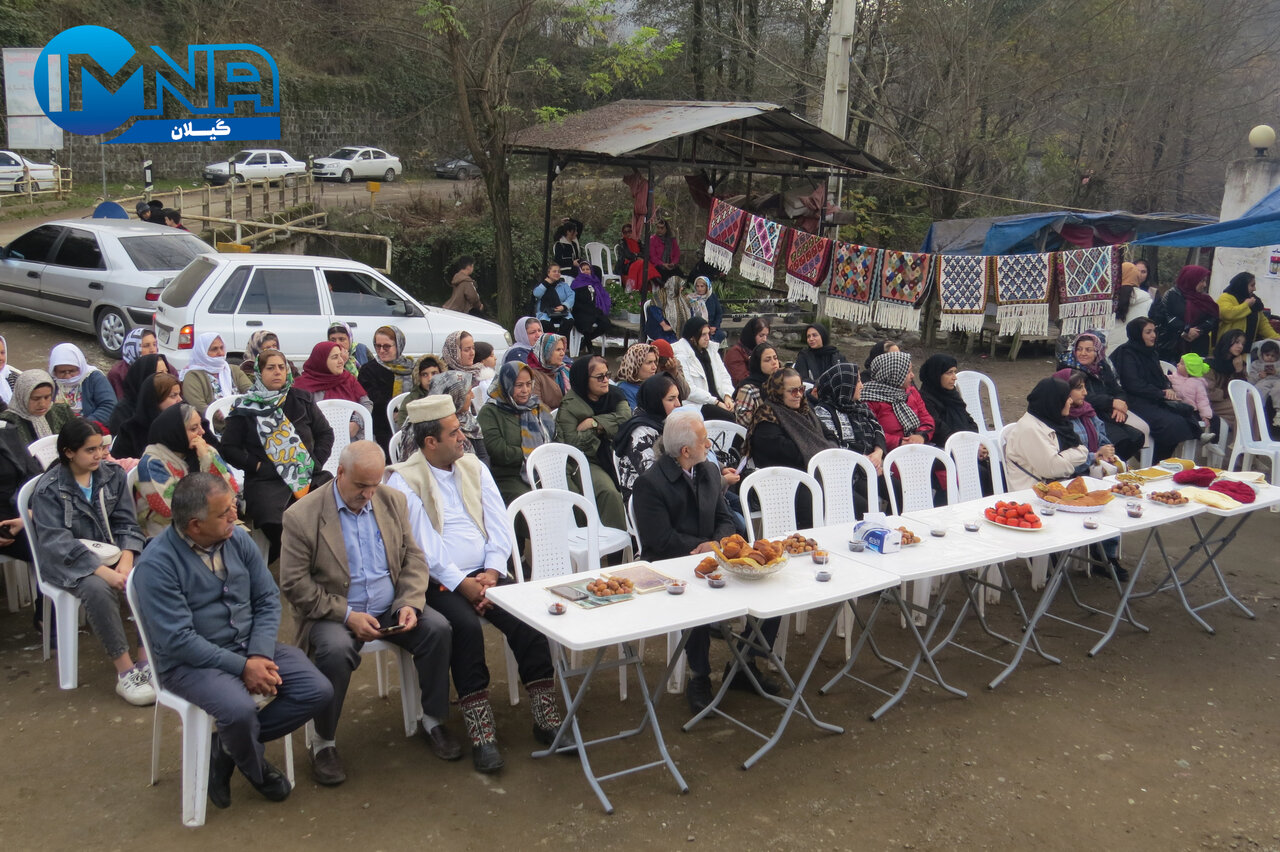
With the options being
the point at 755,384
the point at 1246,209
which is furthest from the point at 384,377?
the point at 1246,209

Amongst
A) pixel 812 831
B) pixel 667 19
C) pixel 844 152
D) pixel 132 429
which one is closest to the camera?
pixel 812 831

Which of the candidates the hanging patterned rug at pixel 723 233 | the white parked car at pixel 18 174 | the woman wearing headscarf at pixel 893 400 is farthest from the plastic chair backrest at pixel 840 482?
the white parked car at pixel 18 174

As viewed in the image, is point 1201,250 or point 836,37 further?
point 1201,250

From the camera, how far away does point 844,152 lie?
11.3 meters

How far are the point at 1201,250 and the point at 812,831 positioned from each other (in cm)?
1318

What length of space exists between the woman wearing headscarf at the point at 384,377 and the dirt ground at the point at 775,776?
224 cm

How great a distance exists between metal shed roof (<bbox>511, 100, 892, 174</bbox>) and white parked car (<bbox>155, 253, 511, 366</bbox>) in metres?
2.35

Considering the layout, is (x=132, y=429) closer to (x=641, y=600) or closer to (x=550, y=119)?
(x=641, y=600)

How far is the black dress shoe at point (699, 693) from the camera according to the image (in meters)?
4.53

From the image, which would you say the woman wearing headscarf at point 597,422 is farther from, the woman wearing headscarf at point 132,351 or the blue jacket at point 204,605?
the woman wearing headscarf at point 132,351

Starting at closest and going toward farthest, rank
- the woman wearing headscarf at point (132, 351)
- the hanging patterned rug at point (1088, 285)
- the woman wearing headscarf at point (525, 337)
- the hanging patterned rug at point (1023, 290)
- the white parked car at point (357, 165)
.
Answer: the woman wearing headscarf at point (132, 351), the woman wearing headscarf at point (525, 337), the hanging patterned rug at point (1088, 285), the hanging patterned rug at point (1023, 290), the white parked car at point (357, 165)

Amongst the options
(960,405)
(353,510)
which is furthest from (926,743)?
(960,405)

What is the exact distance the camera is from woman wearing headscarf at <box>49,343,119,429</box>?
639 centimetres

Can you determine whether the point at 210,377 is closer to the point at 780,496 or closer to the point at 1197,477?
the point at 780,496
